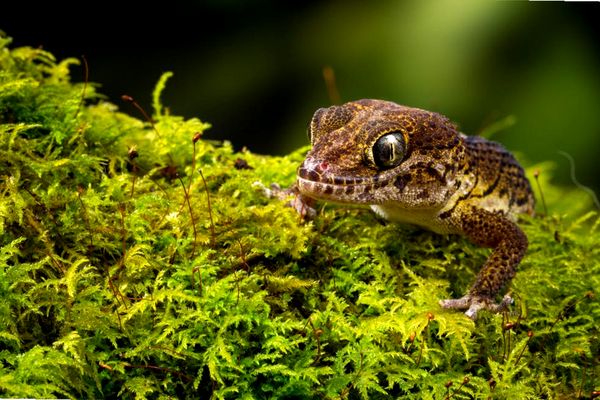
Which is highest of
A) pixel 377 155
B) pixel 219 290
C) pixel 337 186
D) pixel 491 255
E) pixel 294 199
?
pixel 377 155

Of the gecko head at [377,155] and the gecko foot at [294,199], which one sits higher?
the gecko head at [377,155]

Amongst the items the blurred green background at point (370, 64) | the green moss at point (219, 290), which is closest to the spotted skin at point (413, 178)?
the green moss at point (219, 290)

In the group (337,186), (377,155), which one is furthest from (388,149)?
(337,186)

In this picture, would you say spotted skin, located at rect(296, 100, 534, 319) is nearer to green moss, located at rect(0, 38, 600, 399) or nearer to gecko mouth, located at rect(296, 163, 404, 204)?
gecko mouth, located at rect(296, 163, 404, 204)

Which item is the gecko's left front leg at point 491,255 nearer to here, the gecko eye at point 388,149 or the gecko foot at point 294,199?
the gecko eye at point 388,149

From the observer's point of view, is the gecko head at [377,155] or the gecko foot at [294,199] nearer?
the gecko head at [377,155]

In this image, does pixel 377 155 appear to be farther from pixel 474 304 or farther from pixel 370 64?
pixel 370 64

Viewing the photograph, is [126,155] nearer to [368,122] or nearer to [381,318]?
[368,122]
